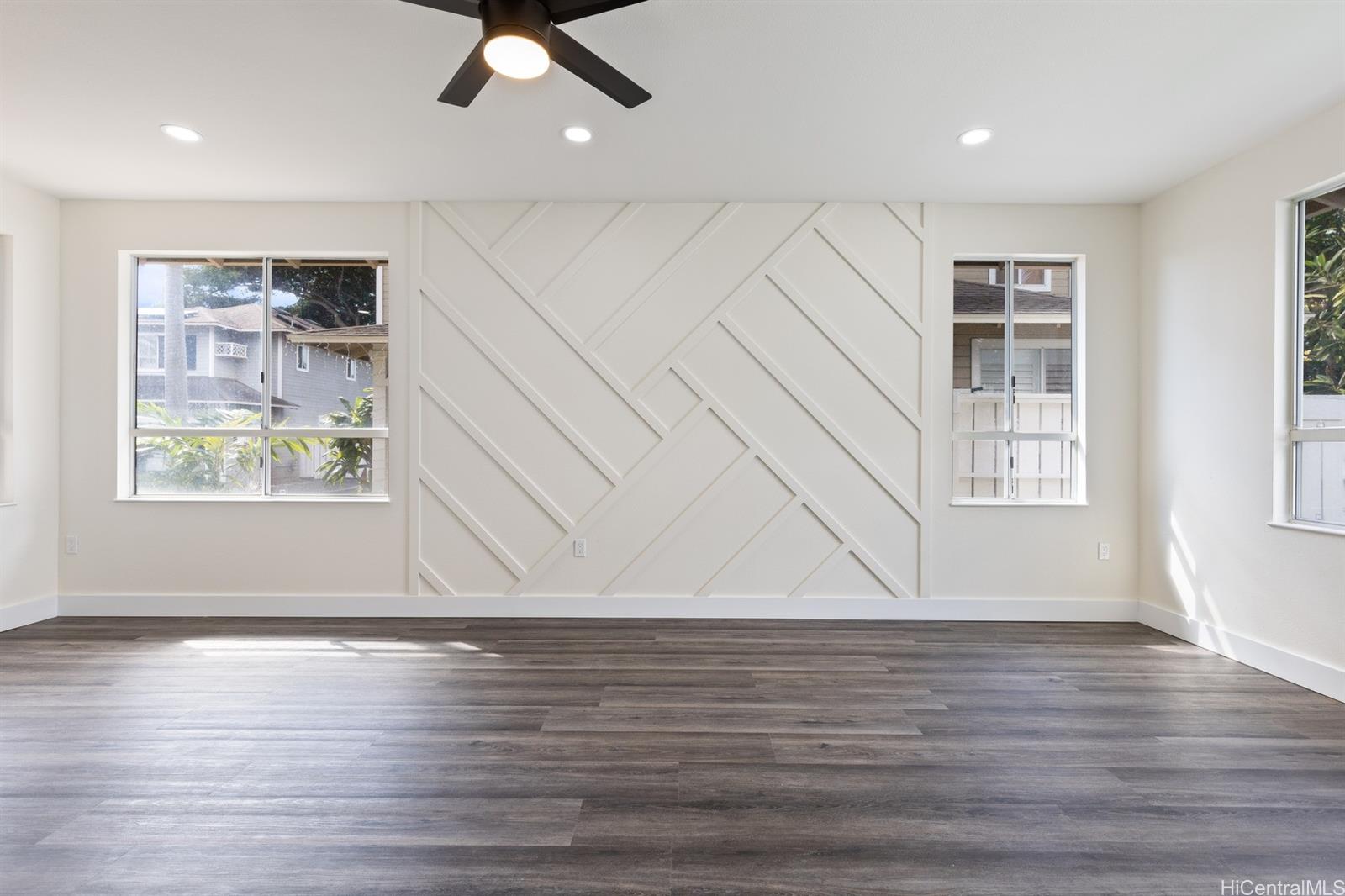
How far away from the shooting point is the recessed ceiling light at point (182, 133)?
10.5 ft

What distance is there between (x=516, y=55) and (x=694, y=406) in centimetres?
243

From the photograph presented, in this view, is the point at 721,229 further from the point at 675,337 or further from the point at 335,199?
the point at 335,199

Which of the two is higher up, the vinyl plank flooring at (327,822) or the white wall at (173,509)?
the white wall at (173,509)

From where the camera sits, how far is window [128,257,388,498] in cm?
436

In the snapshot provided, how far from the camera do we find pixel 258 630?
384 cm

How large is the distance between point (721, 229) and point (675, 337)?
2.53 feet

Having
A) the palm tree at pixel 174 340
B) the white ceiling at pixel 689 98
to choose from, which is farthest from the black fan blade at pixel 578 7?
the palm tree at pixel 174 340

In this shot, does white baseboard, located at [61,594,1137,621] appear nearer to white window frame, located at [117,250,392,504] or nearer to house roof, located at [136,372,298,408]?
white window frame, located at [117,250,392,504]

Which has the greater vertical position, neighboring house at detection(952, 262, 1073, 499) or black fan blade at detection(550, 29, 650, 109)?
black fan blade at detection(550, 29, 650, 109)

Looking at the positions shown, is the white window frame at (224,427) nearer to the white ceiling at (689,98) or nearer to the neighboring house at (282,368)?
the neighboring house at (282,368)

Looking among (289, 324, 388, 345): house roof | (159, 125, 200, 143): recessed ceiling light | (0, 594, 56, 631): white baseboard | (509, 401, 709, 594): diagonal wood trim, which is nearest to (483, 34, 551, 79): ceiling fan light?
(159, 125, 200, 143): recessed ceiling light

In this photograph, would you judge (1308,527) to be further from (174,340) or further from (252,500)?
(174,340)

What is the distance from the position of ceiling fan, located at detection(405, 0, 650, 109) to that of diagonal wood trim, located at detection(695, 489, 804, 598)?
252cm

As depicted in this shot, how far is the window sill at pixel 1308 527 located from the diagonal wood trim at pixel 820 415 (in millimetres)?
1711
